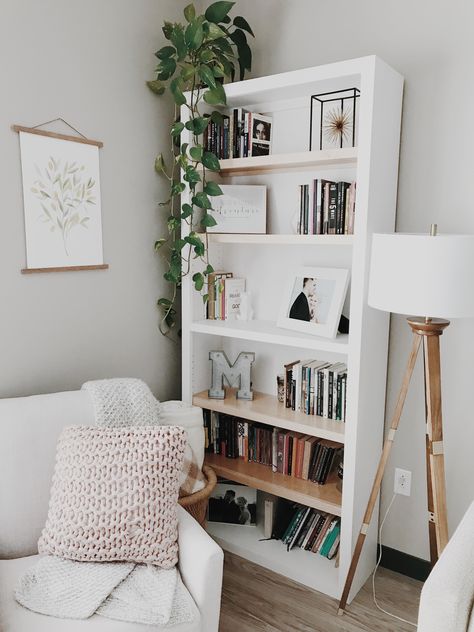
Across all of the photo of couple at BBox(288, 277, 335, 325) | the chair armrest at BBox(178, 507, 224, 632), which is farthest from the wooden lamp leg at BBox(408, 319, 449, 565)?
the chair armrest at BBox(178, 507, 224, 632)

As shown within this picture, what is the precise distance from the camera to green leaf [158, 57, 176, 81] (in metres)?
2.32

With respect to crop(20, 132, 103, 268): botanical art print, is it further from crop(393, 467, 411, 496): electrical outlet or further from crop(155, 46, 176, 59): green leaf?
crop(393, 467, 411, 496): electrical outlet

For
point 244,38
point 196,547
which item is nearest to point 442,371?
point 196,547

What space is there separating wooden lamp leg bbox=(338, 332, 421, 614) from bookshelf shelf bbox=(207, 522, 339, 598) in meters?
0.15

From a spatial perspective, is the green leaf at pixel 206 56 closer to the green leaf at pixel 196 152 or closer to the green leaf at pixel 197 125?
the green leaf at pixel 197 125

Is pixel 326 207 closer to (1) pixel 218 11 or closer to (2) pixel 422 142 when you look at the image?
(2) pixel 422 142

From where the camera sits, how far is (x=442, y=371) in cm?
216

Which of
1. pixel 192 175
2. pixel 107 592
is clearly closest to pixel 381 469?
pixel 107 592

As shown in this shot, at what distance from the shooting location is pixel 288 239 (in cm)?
217

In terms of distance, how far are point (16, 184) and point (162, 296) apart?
34.4 inches

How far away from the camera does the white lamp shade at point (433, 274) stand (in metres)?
1.65

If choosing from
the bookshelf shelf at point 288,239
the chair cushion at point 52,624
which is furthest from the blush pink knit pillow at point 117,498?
the bookshelf shelf at point 288,239

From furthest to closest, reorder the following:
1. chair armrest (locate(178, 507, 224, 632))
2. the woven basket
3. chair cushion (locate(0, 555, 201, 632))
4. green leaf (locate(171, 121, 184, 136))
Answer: green leaf (locate(171, 121, 184, 136))
the woven basket
chair armrest (locate(178, 507, 224, 632))
chair cushion (locate(0, 555, 201, 632))

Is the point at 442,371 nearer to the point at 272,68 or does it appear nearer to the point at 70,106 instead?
the point at 272,68
